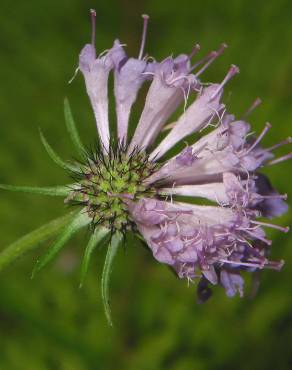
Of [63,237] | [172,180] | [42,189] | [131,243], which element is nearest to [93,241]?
[63,237]

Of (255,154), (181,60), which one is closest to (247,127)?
(255,154)

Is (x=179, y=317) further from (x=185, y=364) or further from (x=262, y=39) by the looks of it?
(x=262, y=39)

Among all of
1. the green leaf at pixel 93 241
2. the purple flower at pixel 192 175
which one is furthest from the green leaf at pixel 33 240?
the purple flower at pixel 192 175

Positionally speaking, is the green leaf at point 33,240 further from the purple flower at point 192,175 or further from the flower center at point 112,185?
the purple flower at point 192,175

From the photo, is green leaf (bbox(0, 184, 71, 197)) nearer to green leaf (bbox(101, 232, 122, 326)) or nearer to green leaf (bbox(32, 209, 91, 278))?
green leaf (bbox(32, 209, 91, 278))

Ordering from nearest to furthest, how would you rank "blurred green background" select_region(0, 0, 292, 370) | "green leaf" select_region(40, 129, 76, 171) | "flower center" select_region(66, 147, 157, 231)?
"green leaf" select_region(40, 129, 76, 171)
"flower center" select_region(66, 147, 157, 231)
"blurred green background" select_region(0, 0, 292, 370)

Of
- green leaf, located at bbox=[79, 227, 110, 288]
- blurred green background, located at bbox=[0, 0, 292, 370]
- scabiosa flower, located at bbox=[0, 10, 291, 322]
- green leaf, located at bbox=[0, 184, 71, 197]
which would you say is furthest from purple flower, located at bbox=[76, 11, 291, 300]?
blurred green background, located at bbox=[0, 0, 292, 370]

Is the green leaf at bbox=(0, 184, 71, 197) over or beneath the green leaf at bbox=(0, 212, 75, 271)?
over
